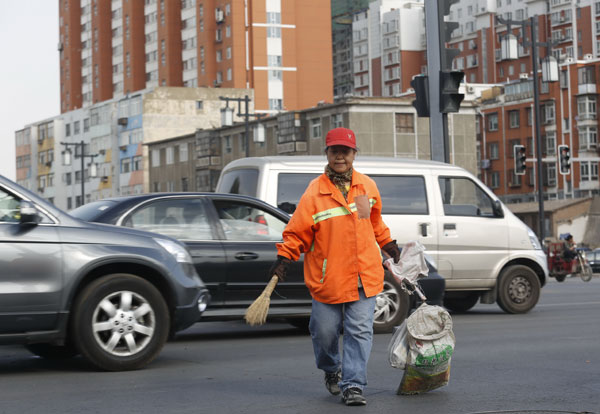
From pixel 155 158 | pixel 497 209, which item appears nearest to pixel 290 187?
pixel 497 209

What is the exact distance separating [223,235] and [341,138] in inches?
173

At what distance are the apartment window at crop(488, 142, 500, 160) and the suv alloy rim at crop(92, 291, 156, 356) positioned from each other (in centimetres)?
9481

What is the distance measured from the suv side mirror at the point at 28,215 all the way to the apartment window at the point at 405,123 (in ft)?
216

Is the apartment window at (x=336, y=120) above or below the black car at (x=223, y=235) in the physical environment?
above

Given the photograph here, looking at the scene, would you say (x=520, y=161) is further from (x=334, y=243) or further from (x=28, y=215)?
(x=334, y=243)

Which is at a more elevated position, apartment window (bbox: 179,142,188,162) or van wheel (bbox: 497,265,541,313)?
apartment window (bbox: 179,142,188,162)

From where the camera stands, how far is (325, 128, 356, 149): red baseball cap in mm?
6867

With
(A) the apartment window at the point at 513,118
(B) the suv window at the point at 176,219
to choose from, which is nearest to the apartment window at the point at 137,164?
(A) the apartment window at the point at 513,118

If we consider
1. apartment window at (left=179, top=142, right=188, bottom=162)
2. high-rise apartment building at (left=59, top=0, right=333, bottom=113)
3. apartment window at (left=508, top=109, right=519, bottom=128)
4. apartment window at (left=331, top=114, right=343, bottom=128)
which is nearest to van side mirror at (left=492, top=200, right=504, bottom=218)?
apartment window at (left=331, top=114, right=343, bottom=128)

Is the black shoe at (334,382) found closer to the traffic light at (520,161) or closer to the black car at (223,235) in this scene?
the black car at (223,235)

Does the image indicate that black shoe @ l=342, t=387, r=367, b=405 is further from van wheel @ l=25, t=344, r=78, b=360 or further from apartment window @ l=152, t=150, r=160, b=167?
apartment window @ l=152, t=150, r=160, b=167

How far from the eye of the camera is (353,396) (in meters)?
6.80

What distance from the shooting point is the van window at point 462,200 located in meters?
14.5

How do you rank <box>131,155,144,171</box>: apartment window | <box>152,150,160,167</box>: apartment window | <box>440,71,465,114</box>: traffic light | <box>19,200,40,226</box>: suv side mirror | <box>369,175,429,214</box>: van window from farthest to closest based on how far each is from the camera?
<box>131,155,144,171</box>: apartment window → <box>152,150,160,167</box>: apartment window → <box>440,71,465,114</box>: traffic light → <box>369,175,429,214</box>: van window → <box>19,200,40,226</box>: suv side mirror
